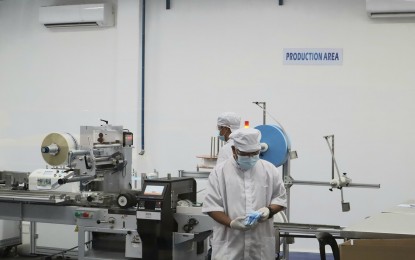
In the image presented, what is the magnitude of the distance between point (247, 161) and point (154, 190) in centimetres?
101

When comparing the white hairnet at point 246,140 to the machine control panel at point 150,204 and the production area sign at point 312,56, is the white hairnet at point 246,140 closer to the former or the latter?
the machine control panel at point 150,204

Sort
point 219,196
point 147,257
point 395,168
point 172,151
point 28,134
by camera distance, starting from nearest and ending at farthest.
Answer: point 219,196, point 147,257, point 395,168, point 172,151, point 28,134

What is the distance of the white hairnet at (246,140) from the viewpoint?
282 cm

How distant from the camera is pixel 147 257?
3.60 metres

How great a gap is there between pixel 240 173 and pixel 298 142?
267 cm

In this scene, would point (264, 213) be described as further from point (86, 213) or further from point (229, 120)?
point (86, 213)

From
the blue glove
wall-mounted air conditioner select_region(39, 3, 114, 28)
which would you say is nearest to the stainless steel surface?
the blue glove

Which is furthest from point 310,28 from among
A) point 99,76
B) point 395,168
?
point 99,76

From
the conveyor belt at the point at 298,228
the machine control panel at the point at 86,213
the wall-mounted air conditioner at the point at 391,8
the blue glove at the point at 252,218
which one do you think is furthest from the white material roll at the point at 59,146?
the wall-mounted air conditioner at the point at 391,8

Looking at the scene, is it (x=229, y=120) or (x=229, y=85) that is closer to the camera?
(x=229, y=120)

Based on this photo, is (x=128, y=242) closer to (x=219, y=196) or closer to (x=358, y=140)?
(x=219, y=196)

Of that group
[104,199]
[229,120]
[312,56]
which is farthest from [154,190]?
[312,56]

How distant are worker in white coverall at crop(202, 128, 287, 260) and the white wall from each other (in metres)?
2.45

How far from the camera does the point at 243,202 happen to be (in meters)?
2.82
